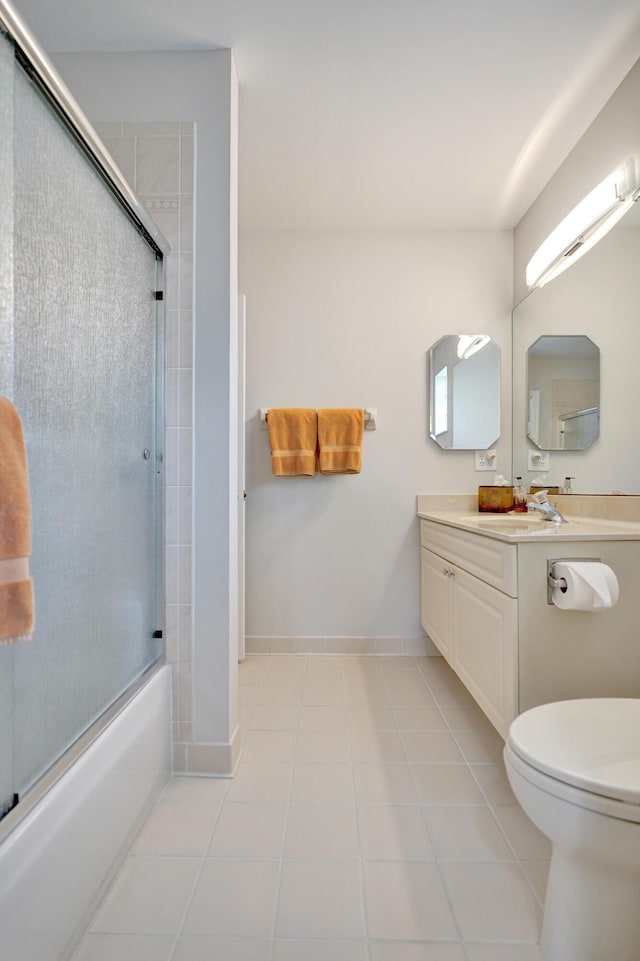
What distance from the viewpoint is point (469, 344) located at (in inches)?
107

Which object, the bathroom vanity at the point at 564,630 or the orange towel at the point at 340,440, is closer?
the bathroom vanity at the point at 564,630

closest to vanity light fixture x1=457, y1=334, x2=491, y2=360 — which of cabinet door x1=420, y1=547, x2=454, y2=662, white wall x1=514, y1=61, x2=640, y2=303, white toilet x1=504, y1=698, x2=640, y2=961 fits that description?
white wall x1=514, y1=61, x2=640, y2=303

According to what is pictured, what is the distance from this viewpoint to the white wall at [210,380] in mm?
1601

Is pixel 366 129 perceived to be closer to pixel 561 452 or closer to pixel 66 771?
pixel 561 452

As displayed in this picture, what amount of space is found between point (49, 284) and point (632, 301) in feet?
5.91

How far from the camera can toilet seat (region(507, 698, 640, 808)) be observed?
0.84m

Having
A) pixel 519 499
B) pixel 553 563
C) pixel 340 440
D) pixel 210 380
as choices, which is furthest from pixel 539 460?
pixel 210 380

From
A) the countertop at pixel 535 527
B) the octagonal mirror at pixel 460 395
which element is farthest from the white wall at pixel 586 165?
the countertop at pixel 535 527

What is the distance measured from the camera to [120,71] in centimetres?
166

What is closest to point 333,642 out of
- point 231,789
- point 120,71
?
point 231,789

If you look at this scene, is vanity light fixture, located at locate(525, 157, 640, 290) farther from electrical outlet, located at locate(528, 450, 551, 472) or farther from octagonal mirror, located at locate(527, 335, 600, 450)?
electrical outlet, located at locate(528, 450, 551, 472)

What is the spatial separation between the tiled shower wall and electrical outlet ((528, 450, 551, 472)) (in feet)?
5.33

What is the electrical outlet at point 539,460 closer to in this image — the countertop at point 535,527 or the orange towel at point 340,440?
the countertop at point 535,527

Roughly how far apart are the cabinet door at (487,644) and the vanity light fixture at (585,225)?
4.46 ft
